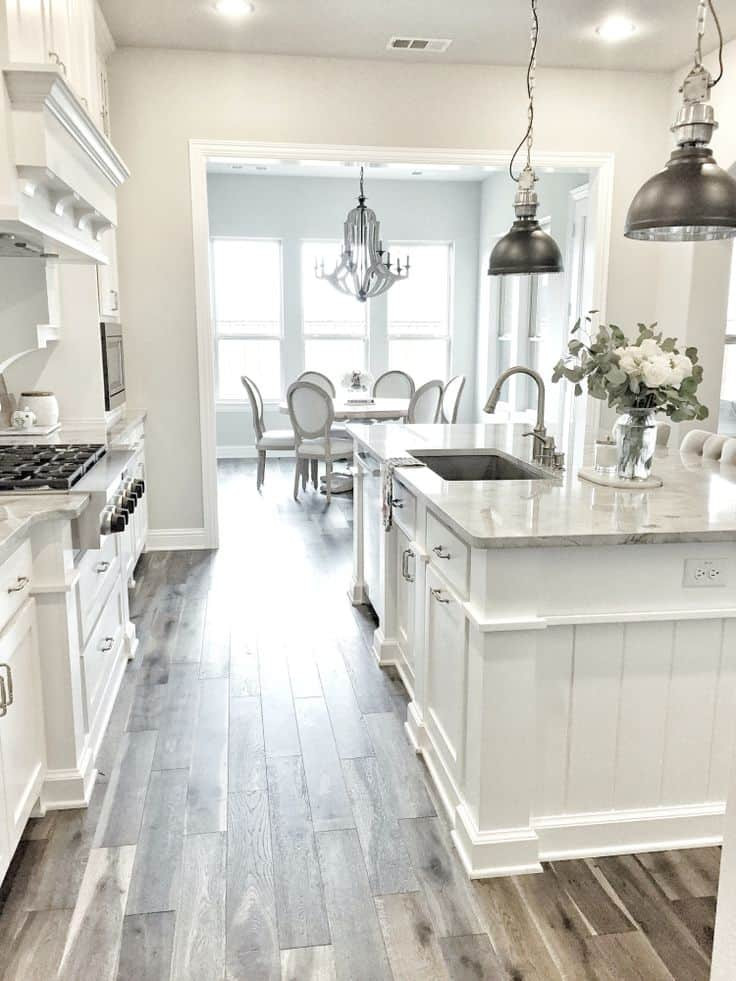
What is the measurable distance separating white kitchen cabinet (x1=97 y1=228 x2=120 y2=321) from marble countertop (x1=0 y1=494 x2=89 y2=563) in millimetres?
1984

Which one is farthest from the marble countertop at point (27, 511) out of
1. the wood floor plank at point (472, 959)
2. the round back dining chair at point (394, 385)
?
the round back dining chair at point (394, 385)

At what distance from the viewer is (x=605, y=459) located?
3.05m

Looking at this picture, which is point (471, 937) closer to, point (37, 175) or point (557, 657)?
point (557, 657)

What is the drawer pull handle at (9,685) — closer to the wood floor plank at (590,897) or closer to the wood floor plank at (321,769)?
the wood floor plank at (321,769)

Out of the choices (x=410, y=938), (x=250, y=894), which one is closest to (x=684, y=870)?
(x=410, y=938)

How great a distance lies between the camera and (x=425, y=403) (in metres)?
6.61

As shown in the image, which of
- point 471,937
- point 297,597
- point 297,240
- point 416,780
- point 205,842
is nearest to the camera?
point 471,937

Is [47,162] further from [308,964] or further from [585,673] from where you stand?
[308,964]

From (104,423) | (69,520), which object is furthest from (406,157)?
(69,520)

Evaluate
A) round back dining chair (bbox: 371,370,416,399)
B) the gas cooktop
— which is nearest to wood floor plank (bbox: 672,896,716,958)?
the gas cooktop

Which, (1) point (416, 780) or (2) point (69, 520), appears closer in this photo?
(2) point (69, 520)

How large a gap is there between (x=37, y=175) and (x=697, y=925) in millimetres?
2574

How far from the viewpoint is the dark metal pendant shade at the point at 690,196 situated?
2105mm

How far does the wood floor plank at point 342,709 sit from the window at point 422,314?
6534 millimetres
